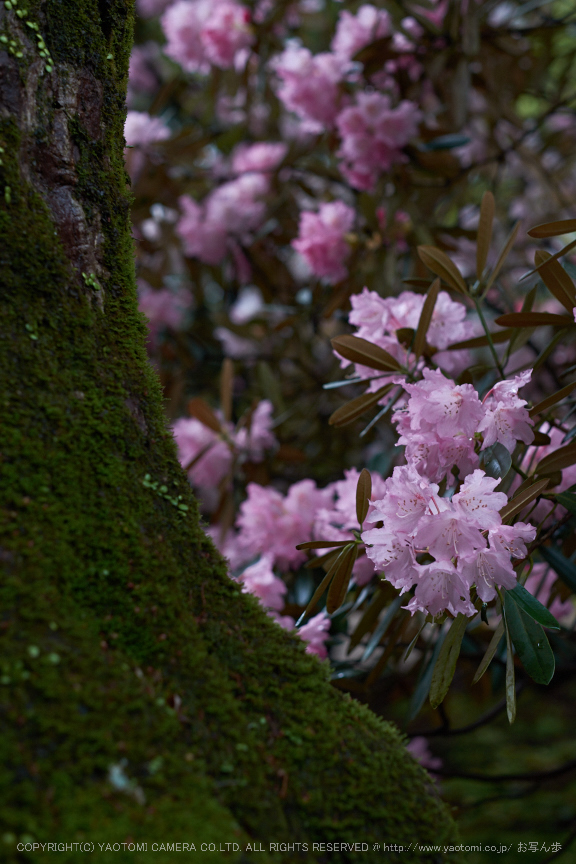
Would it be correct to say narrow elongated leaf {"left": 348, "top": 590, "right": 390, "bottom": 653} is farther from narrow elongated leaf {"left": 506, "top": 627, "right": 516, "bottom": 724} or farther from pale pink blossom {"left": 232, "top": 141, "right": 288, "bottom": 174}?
pale pink blossom {"left": 232, "top": 141, "right": 288, "bottom": 174}

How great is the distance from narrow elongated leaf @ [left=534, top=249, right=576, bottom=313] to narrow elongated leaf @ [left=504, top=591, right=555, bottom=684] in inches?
16.4

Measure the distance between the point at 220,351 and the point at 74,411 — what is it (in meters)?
2.01

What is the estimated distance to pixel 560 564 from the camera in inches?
35.5

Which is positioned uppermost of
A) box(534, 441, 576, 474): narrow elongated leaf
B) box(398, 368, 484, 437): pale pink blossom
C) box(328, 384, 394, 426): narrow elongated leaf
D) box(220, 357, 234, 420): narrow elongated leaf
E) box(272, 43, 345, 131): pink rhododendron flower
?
box(272, 43, 345, 131): pink rhododendron flower

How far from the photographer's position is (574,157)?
2262 millimetres

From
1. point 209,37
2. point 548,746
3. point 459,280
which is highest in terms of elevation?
point 209,37

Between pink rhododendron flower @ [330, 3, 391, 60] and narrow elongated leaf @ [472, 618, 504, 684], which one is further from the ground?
pink rhododendron flower @ [330, 3, 391, 60]

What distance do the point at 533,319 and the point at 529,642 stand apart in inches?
17.9

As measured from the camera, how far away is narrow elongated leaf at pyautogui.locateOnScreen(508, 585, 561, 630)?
0.66m

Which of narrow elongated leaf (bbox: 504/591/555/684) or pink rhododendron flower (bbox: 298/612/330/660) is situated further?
pink rhododendron flower (bbox: 298/612/330/660)

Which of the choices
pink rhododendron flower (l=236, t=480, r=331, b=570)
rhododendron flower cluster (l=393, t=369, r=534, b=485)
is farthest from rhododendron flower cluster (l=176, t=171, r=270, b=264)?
rhododendron flower cluster (l=393, t=369, r=534, b=485)

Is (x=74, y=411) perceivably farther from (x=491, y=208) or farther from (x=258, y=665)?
(x=491, y=208)

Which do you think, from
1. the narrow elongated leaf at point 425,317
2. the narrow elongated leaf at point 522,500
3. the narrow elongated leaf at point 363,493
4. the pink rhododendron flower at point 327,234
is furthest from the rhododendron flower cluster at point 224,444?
the narrow elongated leaf at point 522,500

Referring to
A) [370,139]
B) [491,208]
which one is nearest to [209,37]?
[370,139]
